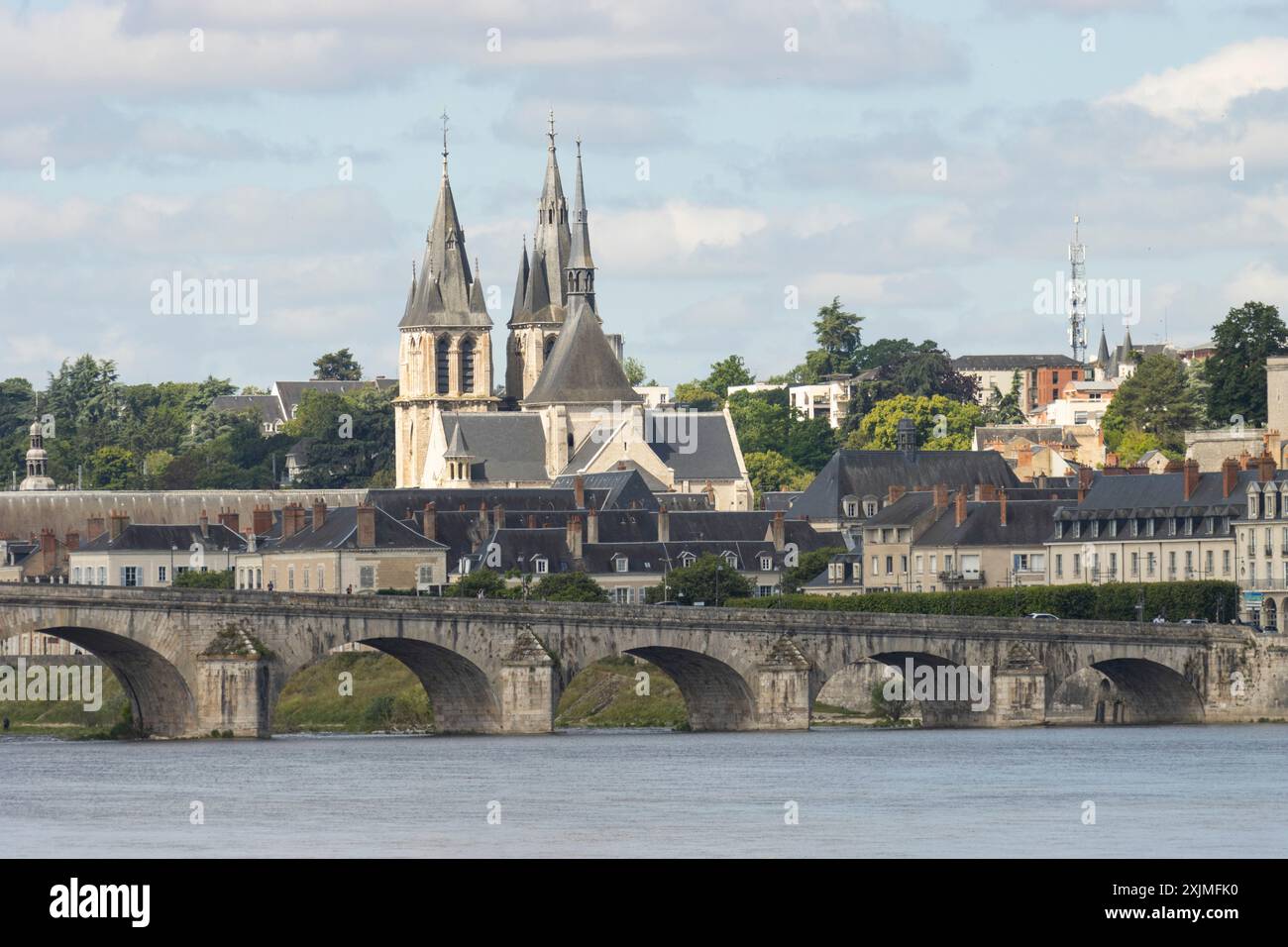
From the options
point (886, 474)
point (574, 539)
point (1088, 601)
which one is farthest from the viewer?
point (886, 474)

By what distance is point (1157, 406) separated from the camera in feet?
551

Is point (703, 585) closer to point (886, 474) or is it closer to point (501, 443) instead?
point (886, 474)

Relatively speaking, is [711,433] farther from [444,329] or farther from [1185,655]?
[1185,655]

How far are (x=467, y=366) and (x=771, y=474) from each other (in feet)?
66.2

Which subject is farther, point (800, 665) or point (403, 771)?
point (800, 665)

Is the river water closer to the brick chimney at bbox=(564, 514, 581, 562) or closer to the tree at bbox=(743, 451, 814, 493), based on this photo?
the brick chimney at bbox=(564, 514, 581, 562)

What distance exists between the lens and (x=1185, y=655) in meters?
86.8

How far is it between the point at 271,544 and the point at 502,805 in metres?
67.9

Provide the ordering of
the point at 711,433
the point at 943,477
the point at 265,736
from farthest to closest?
the point at 711,433 → the point at 943,477 → the point at 265,736

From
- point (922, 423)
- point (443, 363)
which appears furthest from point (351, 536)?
point (922, 423)

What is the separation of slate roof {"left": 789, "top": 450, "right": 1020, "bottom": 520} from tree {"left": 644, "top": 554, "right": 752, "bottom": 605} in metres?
18.0

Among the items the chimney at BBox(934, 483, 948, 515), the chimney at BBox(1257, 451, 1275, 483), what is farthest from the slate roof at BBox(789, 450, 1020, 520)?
the chimney at BBox(1257, 451, 1275, 483)

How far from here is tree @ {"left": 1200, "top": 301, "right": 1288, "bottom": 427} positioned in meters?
150
